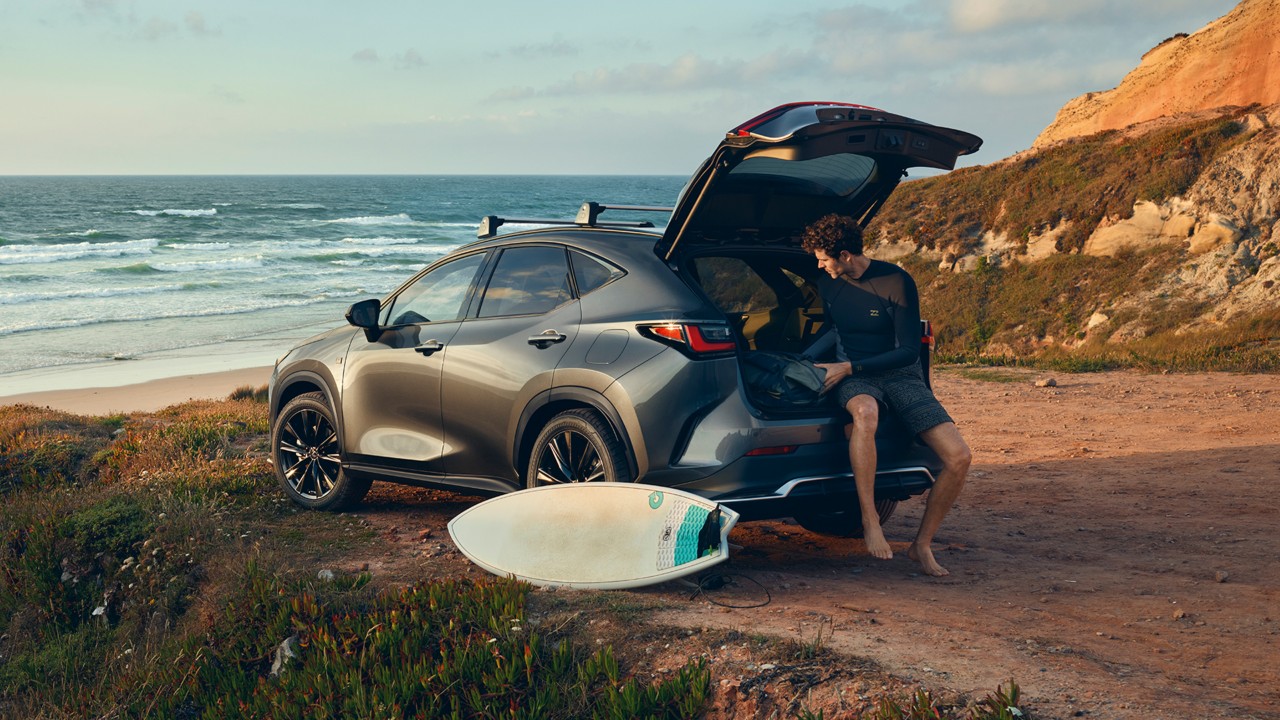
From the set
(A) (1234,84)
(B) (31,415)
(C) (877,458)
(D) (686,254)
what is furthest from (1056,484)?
(A) (1234,84)

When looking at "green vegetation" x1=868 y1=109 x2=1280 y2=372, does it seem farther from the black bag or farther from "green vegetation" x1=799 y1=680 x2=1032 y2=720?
"green vegetation" x1=799 y1=680 x2=1032 y2=720

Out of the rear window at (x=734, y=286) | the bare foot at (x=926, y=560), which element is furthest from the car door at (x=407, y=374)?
the bare foot at (x=926, y=560)

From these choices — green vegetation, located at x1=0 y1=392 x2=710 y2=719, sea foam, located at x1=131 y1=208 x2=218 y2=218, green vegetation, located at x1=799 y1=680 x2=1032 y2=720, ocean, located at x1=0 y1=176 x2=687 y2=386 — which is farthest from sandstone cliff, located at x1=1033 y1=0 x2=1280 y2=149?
sea foam, located at x1=131 y1=208 x2=218 y2=218

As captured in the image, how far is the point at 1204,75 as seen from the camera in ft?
93.2

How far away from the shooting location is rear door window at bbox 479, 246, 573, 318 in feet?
19.7

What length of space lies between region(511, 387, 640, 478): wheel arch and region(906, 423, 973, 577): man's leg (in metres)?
1.69

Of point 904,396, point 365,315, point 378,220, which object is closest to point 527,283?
point 365,315

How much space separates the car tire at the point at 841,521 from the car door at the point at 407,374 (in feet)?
8.14

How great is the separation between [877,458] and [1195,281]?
14.5 metres

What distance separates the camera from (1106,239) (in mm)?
20047

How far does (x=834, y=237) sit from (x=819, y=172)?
46 centimetres

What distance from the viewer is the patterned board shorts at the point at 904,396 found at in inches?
221

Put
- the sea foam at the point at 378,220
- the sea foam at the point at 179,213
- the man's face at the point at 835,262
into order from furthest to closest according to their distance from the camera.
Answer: the sea foam at the point at 378,220, the sea foam at the point at 179,213, the man's face at the point at 835,262

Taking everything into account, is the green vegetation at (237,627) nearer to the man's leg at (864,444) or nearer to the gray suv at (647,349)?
the gray suv at (647,349)
